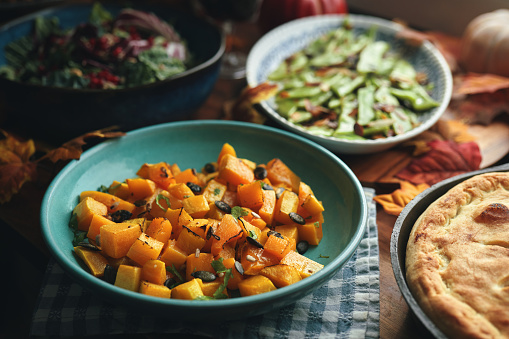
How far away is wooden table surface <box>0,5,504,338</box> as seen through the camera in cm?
132

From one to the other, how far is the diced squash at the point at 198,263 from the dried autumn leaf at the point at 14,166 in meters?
0.91

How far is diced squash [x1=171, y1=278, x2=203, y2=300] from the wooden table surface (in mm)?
196

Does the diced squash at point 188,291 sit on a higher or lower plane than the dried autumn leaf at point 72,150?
lower

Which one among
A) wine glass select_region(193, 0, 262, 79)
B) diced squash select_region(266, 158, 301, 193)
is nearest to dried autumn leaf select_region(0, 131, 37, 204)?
diced squash select_region(266, 158, 301, 193)

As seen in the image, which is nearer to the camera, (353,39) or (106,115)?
(106,115)

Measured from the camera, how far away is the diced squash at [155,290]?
119 cm

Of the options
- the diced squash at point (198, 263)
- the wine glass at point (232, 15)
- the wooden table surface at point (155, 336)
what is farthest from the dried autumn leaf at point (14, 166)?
the wine glass at point (232, 15)

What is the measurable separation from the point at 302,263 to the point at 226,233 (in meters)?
0.26

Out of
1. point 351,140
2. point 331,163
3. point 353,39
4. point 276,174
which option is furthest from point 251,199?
point 353,39

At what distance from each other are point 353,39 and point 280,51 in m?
0.57

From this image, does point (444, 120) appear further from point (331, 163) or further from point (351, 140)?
point (331, 163)

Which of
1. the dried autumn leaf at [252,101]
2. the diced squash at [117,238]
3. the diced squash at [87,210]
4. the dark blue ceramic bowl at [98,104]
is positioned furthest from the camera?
the dried autumn leaf at [252,101]

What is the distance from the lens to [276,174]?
167cm

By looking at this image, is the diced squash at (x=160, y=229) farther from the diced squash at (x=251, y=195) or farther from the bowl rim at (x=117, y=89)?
the bowl rim at (x=117, y=89)
